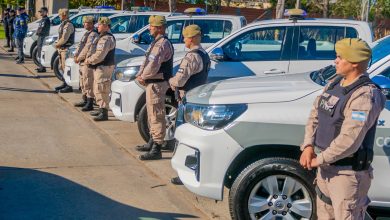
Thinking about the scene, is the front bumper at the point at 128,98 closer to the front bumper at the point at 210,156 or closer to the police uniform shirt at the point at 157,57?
the police uniform shirt at the point at 157,57

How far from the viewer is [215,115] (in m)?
4.75

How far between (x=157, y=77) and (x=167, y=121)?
2.47 feet

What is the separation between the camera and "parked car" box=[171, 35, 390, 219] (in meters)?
4.53

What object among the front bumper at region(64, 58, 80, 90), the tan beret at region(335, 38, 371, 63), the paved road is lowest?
the paved road

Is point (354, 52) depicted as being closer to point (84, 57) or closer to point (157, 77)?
point (157, 77)

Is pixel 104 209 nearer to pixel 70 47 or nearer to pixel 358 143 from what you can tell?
pixel 358 143

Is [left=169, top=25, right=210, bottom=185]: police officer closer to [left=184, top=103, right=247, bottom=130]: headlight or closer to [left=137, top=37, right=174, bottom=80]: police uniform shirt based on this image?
[left=137, top=37, right=174, bottom=80]: police uniform shirt

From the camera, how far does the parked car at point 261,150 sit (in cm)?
453

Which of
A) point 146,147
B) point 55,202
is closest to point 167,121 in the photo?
point 146,147

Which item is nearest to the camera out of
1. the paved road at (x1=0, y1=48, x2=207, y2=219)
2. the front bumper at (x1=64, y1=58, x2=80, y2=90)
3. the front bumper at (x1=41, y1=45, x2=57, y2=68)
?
the paved road at (x1=0, y1=48, x2=207, y2=219)

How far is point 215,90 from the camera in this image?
5.09 meters

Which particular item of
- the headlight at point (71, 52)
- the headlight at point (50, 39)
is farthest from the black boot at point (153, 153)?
the headlight at point (50, 39)

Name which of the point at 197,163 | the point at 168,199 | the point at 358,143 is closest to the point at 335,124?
the point at 358,143

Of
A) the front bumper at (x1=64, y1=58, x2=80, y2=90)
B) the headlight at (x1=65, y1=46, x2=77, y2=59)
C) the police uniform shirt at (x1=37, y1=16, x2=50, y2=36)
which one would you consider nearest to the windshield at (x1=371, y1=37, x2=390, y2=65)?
the front bumper at (x1=64, y1=58, x2=80, y2=90)
